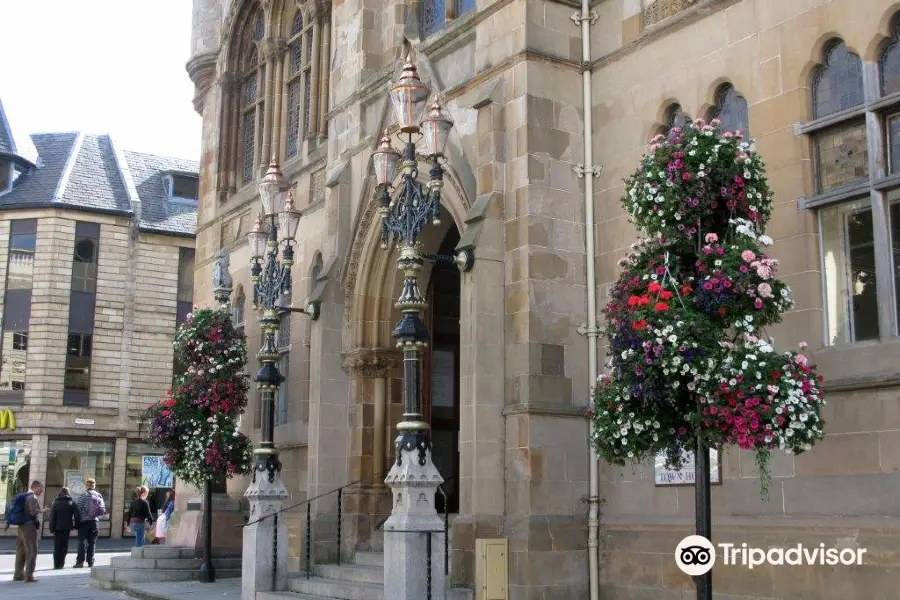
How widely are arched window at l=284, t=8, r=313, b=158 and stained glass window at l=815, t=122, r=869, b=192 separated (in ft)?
36.1

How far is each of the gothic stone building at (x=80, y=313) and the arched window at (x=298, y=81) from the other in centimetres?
2231

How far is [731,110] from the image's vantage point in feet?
38.4

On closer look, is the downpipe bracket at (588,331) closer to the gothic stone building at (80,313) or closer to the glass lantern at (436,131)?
the glass lantern at (436,131)

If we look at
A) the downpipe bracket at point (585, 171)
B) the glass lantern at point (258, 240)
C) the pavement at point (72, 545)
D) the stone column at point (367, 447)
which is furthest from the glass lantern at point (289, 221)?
the pavement at point (72, 545)

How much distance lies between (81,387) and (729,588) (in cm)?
3387

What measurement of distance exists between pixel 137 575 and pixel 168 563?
692 mm

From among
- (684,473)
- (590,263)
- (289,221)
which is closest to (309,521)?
(289,221)

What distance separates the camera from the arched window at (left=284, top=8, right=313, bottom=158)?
66.4 feet

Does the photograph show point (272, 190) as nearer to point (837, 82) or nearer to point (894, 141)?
point (837, 82)

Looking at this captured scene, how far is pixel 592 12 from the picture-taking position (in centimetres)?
1340

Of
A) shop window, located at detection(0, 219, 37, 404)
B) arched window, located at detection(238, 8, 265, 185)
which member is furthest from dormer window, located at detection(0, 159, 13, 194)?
arched window, located at detection(238, 8, 265, 185)

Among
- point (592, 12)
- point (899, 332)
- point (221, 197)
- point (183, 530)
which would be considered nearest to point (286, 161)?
point (221, 197)

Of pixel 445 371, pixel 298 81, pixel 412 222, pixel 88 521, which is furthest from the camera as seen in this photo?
pixel 88 521

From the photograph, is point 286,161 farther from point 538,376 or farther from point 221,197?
point 538,376
